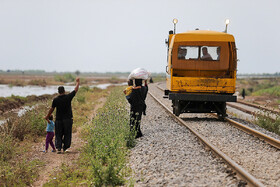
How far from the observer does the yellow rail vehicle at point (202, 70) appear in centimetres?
1114

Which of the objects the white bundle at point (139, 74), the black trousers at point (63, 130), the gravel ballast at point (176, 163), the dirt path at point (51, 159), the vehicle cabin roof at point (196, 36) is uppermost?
the vehicle cabin roof at point (196, 36)

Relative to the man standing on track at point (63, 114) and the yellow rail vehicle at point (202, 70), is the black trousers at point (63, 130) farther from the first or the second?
the yellow rail vehicle at point (202, 70)

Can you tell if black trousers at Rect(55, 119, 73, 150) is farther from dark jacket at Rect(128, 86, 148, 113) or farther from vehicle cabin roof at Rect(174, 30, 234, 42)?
vehicle cabin roof at Rect(174, 30, 234, 42)

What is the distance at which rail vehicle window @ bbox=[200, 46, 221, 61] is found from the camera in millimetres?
11531

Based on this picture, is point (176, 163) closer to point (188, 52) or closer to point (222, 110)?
point (222, 110)

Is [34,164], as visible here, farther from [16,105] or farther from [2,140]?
[16,105]

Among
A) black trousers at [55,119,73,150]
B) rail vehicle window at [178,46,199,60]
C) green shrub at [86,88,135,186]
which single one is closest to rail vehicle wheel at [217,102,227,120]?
rail vehicle window at [178,46,199,60]

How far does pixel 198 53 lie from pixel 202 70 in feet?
2.22

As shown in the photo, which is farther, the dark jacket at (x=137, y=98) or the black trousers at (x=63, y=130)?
the dark jacket at (x=137, y=98)

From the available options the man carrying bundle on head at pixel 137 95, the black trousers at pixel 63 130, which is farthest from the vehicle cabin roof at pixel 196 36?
the black trousers at pixel 63 130

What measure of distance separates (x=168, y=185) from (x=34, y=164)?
3870 mm

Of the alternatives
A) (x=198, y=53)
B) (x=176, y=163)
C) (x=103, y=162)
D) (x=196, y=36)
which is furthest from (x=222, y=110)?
(x=103, y=162)

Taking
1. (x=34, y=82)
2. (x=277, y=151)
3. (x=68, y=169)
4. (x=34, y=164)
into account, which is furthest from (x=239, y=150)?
(x=34, y=82)

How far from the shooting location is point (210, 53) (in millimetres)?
11648
